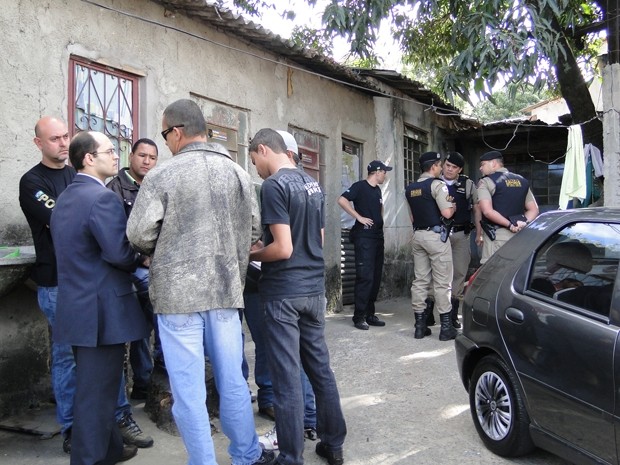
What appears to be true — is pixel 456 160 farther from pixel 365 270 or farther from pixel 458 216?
pixel 365 270

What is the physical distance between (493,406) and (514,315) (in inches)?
24.8

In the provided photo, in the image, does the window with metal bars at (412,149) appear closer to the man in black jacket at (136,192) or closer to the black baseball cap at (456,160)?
the black baseball cap at (456,160)

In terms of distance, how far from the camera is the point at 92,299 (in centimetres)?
297

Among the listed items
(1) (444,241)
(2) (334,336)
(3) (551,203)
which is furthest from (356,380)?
(3) (551,203)

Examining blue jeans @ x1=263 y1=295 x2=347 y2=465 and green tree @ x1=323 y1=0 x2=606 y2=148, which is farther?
green tree @ x1=323 y1=0 x2=606 y2=148

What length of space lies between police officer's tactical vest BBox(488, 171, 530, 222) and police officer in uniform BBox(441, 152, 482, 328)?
2.07ft

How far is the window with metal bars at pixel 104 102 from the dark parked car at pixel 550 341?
353 centimetres

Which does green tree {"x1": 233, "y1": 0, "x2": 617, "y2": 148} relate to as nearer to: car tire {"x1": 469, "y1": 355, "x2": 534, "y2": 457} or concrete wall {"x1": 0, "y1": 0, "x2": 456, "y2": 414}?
concrete wall {"x1": 0, "y1": 0, "x2": 456, "y2": 414}

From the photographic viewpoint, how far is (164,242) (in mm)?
2777

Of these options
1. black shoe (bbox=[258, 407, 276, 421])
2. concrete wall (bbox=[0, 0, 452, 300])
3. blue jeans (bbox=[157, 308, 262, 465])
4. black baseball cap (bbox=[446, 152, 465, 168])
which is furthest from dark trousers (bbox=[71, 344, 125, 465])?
black baseball cap (bbox=[446, 152, 465, 168])

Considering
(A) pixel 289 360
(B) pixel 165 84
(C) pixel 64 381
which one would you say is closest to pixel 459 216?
(B) pixel 165 84

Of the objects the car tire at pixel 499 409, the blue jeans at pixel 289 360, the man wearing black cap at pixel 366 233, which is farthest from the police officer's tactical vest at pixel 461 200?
the blue jeans at pixel 289 360

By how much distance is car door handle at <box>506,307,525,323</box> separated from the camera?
10.7 ft

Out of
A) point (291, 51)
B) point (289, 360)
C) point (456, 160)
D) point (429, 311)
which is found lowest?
point (429, 311)
